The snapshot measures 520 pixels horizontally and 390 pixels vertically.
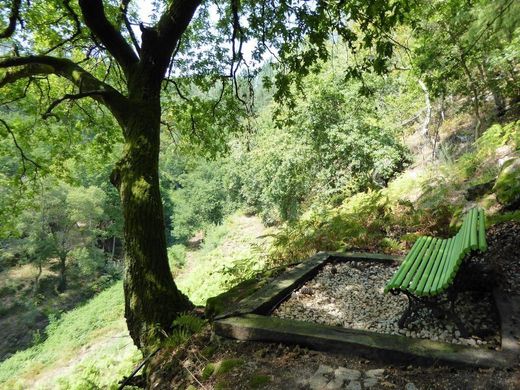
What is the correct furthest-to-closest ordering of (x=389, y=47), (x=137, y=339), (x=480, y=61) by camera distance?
(x=480, y=61) < (x=389, y=47) < (x=137, y=339)

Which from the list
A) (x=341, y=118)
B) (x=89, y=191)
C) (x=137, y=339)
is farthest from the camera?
(x=89, y=191)

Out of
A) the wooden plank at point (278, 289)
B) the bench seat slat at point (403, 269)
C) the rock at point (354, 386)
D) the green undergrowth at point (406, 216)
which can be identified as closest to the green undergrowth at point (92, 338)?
the green undergrowth at point (406, 216)

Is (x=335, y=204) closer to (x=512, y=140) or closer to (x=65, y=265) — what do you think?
A: (x=512, y=140)

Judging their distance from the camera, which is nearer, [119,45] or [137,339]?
[137,339]

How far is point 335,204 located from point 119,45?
946 cm

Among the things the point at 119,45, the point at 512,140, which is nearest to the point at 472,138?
the point at 512,140

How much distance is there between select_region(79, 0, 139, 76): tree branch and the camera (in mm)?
4262

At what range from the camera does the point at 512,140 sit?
878cm

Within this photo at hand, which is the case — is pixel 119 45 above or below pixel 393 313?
above

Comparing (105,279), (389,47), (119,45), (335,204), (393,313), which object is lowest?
(105,279)

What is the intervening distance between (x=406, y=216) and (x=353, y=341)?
4.68 m

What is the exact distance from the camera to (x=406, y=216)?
22.8 ft

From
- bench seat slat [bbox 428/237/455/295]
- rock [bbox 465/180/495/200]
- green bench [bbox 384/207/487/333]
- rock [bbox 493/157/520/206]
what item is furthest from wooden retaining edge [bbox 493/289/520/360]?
rock [bbox 465/180/495/200]

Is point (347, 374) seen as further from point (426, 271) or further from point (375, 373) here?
point (426, 271)
